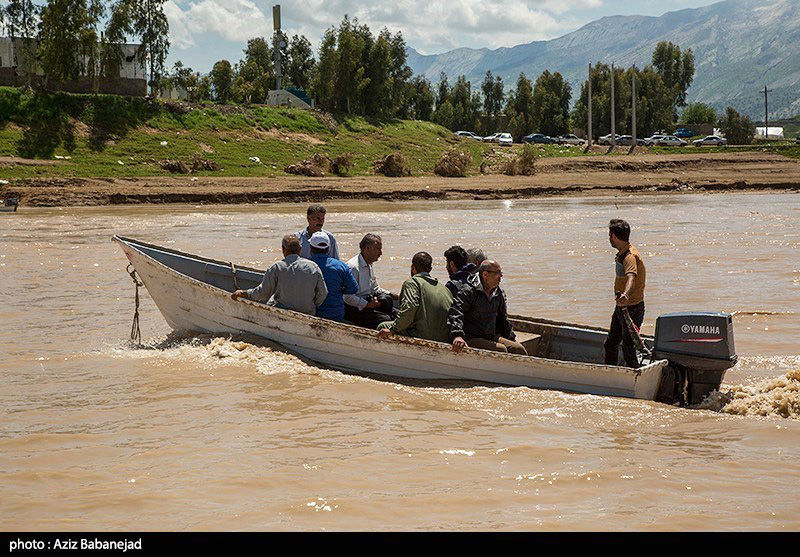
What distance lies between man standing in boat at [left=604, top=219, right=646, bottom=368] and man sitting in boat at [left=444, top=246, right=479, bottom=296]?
1246mm

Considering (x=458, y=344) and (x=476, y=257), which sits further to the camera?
(x=476, y=257)

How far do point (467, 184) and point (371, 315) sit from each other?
30.2 meters

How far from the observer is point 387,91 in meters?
60.5

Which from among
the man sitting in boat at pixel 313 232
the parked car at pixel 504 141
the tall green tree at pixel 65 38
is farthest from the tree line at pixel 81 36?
the man sitting in boat at pixel 313 232

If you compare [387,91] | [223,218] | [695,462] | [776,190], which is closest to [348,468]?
[695,462]

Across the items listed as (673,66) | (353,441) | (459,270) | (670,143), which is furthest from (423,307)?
(673,66)

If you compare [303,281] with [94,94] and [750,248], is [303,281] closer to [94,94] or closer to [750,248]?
[750,248]

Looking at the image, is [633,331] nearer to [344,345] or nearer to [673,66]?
[344,345]

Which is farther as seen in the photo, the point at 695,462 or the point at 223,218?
the point at 223,218

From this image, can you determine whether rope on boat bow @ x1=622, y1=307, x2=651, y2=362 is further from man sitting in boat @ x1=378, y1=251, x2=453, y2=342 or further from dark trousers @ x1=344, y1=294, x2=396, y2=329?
dark trousers @ x1=344, y1=294, x2=396, y2=329

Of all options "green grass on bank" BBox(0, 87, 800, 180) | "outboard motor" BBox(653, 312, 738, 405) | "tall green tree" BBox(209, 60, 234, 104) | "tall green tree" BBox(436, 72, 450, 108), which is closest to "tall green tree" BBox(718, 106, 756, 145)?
"green grass on bank" BBox(0, 87, 800, 180)

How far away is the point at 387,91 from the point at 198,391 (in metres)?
52.9

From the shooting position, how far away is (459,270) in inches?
353

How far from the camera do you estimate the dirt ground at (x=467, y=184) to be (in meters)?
34.0
